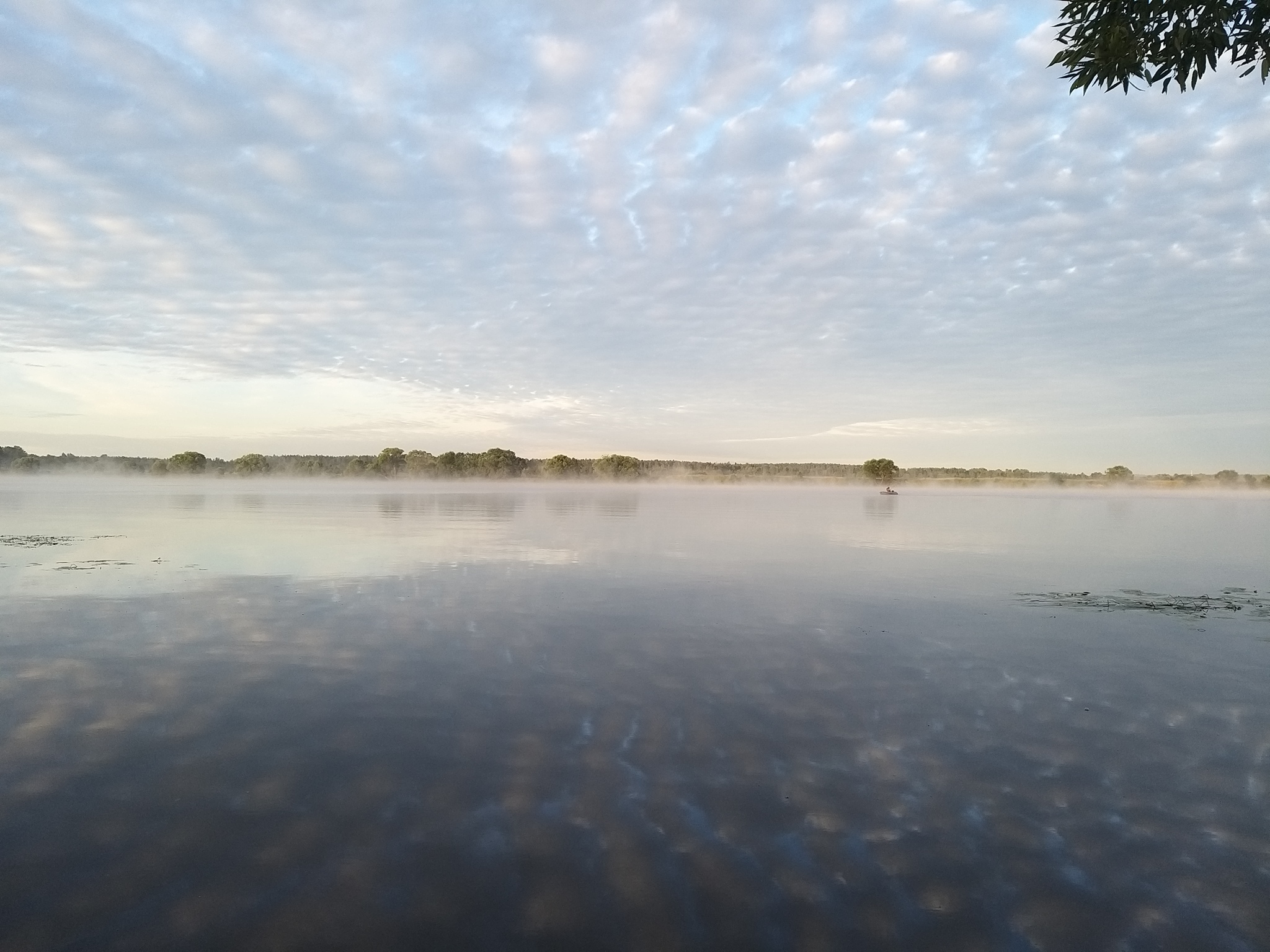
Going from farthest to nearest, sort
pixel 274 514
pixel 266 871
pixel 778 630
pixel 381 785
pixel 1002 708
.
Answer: pixel 274 514 → pixel 778 630 → pixel 1002 708 → pixel 381 785 → pixel 266 871

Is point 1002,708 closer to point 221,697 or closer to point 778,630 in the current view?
point 778,630

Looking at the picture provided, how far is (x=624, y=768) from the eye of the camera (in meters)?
8.84

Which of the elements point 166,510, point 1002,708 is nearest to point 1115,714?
point 1002,708

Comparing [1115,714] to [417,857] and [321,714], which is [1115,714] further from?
[321,714]

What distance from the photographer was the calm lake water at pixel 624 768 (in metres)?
5.91

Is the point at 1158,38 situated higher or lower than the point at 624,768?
higher

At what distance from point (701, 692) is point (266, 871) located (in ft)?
22.8

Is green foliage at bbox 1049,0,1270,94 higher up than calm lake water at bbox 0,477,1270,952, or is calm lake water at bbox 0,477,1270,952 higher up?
green foliage at bbox 1049,0,1270,94

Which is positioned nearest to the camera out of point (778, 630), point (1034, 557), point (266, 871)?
point (266, 871)

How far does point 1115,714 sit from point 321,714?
39.1ft

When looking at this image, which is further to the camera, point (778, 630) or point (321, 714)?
point (778, 630)

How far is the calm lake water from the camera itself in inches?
233

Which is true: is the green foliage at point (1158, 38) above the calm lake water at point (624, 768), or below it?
above

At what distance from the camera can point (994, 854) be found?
6926mm
